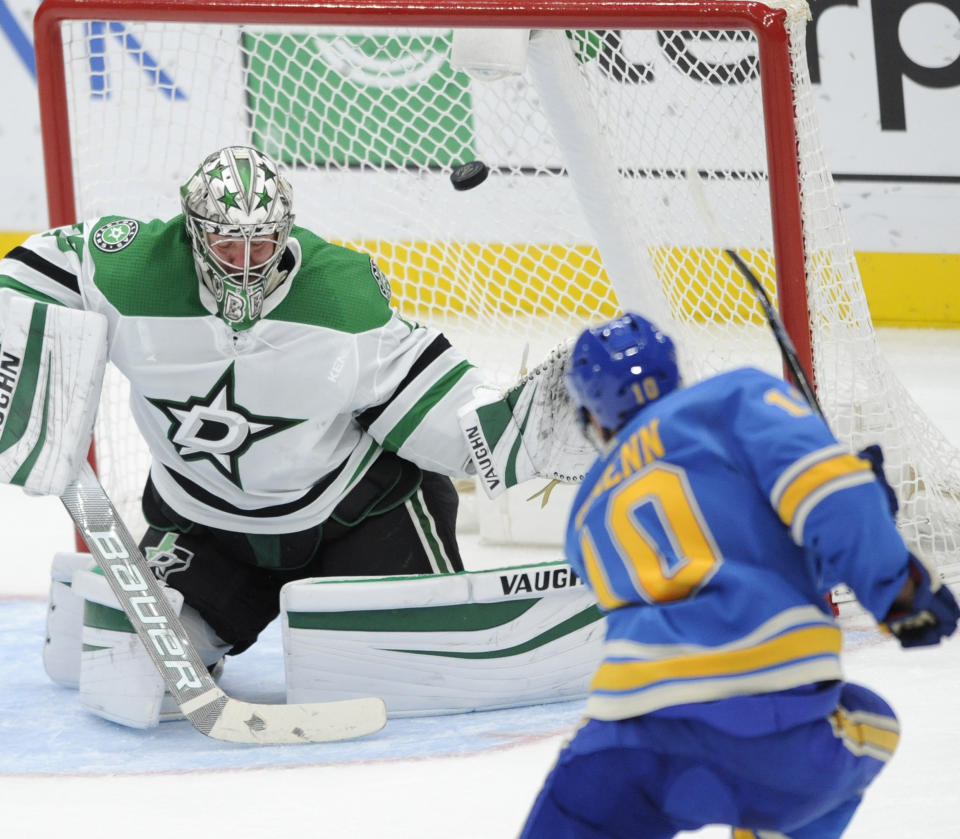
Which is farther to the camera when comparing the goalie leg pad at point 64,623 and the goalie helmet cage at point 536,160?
the goalie helmet cage at point 536,160

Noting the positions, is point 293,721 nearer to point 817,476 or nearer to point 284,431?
point 284,431

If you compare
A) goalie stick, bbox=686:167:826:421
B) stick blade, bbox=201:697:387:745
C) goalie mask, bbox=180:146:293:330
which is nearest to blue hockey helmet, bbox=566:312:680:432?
goalie stick, bbox=686:167:826:421

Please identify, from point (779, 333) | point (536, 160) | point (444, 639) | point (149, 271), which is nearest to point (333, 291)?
point (149, 271)

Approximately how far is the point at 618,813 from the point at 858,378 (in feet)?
6.04

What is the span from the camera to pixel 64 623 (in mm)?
3029

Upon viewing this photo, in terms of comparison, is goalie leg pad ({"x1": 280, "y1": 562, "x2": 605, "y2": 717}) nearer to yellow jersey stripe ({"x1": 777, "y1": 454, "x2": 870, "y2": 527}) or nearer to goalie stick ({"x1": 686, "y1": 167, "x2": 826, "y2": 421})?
goalie stick ({"x1": 686, "y1": 167, "x2": 826, "y2": 421})

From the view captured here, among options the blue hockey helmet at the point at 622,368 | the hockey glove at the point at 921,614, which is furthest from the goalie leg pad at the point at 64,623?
the hockey glove at the point at 921,614

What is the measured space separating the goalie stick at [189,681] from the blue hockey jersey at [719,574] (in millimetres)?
1153

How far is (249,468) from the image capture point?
2826mm

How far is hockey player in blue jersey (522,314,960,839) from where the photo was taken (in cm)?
158

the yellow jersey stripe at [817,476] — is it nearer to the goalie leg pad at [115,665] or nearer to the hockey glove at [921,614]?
the hockey glove at [921,614]

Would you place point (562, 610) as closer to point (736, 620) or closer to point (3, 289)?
point (3, 289)

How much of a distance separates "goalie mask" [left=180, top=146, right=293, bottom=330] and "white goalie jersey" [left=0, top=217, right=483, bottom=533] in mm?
59

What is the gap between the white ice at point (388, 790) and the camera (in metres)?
2.34
